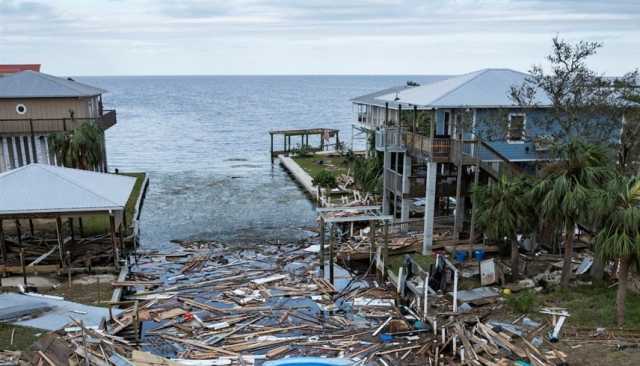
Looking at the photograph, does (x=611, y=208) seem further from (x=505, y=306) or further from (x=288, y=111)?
(x=288, y=111)

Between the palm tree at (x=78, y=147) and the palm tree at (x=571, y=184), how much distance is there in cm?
2686

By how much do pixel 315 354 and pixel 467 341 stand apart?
15.8 feet

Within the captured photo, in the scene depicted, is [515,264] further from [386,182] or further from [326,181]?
[326,181]

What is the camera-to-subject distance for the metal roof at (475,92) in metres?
A: 24.2

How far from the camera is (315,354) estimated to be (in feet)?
57.0

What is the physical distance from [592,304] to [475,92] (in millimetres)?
11402

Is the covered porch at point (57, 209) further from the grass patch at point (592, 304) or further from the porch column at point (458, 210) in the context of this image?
the grass patch at point (592, 304)

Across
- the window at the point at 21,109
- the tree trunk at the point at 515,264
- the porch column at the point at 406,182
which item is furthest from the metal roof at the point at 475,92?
the window at the point at 21,109

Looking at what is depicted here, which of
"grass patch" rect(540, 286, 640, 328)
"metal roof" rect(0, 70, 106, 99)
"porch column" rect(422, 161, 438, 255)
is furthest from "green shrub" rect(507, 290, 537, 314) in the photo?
"metal roof" rect(0, 70, 106, 99)

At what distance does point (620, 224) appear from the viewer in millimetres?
15508

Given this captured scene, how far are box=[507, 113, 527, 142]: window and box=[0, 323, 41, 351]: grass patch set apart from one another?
21.0 m

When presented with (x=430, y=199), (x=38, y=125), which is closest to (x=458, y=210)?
(x=430, y=199)

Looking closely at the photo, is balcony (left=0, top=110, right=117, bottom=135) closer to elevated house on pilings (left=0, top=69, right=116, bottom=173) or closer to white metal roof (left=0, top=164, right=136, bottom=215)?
elevated house on pilings (left=0, top=69, right=116, bottom=173)

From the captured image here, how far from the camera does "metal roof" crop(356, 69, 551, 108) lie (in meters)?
24.2
